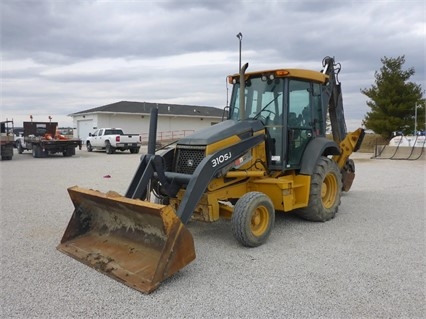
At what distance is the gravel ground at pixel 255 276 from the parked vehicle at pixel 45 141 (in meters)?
16.9

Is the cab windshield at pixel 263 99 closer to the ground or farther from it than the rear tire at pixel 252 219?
farther from it

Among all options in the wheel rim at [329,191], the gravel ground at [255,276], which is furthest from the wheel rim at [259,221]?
the wheel rim at [329,191]

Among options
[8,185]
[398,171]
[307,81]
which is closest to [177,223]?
[307,81]

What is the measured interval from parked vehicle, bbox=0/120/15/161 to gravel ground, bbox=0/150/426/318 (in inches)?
623

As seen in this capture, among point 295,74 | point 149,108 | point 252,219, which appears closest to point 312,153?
point 295,74

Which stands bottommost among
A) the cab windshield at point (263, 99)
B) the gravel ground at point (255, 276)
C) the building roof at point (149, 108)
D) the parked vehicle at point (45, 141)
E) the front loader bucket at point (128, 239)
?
the gravel ground at point (255, 276)

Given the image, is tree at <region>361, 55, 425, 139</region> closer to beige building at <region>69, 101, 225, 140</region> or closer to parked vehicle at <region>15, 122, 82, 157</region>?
beige building at <region>69, 101, 225, 140</region>

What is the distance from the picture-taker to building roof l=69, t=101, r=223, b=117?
138ft

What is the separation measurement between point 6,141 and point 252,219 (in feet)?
65.2

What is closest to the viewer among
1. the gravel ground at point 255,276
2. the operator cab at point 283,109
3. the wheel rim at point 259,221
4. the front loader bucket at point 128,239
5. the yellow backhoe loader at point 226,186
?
the gravel ground at point 255,276

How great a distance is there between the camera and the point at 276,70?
247 inches

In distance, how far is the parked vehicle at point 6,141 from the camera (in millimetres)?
21330

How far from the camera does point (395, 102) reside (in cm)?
3109

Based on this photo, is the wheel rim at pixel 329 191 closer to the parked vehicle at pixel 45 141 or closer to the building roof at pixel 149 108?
the parked vehicle at pixel 45 141
